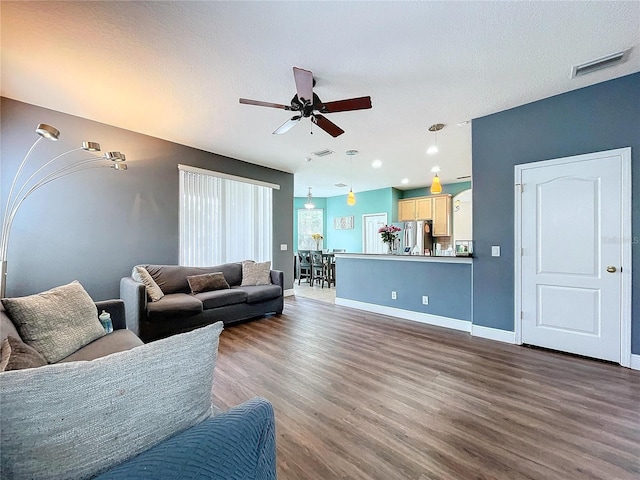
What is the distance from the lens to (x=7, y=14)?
6.22 feet

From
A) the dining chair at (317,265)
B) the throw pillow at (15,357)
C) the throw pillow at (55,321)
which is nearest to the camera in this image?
the throw pillow at (15,357)

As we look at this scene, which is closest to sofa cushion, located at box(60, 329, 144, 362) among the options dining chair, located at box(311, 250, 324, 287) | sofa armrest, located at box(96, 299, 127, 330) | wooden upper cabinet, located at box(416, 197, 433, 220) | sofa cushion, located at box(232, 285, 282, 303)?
sofa armrest, located at box(96, 299, 127, 330)

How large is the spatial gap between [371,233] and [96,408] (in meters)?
8.33

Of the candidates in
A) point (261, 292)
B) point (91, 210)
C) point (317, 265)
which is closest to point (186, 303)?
point (261, 292)

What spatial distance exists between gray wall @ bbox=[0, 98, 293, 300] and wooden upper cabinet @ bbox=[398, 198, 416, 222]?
562 cm

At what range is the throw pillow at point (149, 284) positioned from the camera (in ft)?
11.2

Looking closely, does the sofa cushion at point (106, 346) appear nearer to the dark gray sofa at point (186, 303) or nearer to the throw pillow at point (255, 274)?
the dark gray sofa at point (186, 303)

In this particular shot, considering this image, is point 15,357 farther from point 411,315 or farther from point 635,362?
point 635,362

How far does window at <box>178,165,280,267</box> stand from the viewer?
462 centimetres

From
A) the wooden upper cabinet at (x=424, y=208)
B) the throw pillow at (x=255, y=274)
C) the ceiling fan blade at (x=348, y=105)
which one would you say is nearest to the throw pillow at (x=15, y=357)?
the ceiling fan blade at (x=348, y=105)

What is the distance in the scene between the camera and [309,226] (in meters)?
9.72

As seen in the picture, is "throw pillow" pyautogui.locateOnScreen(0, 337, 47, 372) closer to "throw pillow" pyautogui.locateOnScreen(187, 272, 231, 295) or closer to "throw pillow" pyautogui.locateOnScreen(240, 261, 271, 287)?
"throw pillow" pyautogui.locateOnScreen(187, 272, 231, 295)

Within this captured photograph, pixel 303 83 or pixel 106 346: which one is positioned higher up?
pixel 303 83

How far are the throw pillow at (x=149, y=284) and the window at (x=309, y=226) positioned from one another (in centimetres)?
629
